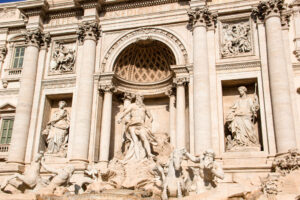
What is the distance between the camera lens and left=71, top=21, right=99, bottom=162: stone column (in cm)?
1769

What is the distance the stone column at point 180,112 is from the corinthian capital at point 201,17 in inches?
121

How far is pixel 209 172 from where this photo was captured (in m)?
12.8

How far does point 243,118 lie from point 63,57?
10678 mm

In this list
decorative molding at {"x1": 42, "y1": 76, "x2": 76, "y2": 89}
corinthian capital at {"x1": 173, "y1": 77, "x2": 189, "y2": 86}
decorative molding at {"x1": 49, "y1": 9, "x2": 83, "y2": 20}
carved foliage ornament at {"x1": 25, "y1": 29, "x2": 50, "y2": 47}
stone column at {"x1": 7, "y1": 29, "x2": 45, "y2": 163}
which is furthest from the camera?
decorative molding at {"x1": 49, "y1": 9, "x2": 83, "y2": 20}

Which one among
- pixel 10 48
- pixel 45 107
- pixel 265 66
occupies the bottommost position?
pixel 45 107

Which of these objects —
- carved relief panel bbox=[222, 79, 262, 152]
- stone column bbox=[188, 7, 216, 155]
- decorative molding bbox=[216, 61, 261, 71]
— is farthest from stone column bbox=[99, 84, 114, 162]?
carved relief panel bbox=[222, 79, 262, 152]

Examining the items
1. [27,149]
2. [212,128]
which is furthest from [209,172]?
[27,149]

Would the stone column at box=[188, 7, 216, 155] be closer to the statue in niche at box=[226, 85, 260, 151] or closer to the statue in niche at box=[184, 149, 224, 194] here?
the statue in niche at box=[226, 85, 260, 151]

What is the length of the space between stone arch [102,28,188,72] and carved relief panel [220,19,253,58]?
6.90 ft

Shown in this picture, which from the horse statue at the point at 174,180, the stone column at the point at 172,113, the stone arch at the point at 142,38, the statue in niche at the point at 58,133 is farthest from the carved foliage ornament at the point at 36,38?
the horse statue at the point at 174,180

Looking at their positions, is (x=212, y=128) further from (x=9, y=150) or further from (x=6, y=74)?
(x=6, y=74)

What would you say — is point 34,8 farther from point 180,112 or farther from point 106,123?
point 180,112

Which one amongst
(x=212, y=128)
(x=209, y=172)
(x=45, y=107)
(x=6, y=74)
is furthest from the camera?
(x=6, y=74)

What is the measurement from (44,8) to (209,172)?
14171 mm
